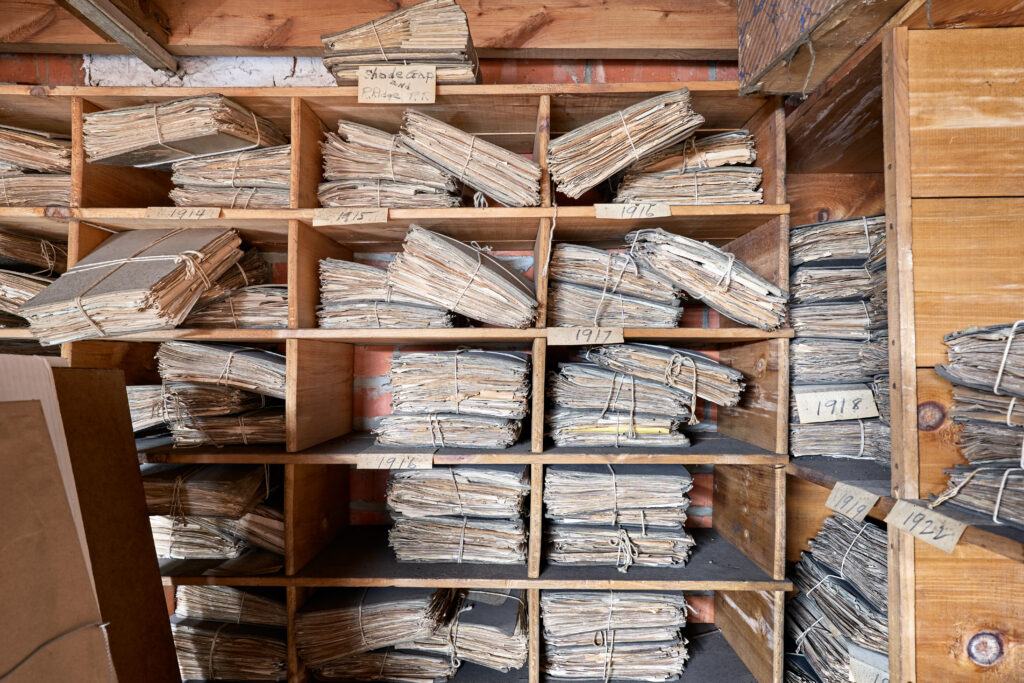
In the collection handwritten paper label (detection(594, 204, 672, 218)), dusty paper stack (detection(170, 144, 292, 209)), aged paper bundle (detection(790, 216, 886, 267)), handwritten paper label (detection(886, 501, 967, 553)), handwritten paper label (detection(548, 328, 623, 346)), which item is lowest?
handwritten paper label (detection(886, 501, 967, 553))

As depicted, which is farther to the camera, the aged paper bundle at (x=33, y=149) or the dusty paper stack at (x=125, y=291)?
the aged paper bundle at (x=33, y=149)

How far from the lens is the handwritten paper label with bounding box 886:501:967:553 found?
40.9 inches

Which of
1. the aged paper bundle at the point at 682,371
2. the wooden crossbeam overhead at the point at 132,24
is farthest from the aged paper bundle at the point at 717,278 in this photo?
the wooden crossbeam overhead at the point at 132,24

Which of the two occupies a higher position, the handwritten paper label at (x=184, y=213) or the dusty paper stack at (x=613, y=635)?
the handwritten paper label at (x=184, y=213)

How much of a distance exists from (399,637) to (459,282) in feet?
4.53

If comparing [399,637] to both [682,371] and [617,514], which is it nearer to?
[617,514]

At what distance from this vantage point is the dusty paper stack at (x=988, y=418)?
1.02m

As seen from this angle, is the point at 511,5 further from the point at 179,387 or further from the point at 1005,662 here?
the point at 1005,662

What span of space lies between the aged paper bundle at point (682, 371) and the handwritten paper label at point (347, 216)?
1.02m

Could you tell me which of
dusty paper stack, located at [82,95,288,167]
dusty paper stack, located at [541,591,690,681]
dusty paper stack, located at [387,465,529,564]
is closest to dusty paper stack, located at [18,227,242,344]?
dusty paper stack, located at [82,95,288,167]

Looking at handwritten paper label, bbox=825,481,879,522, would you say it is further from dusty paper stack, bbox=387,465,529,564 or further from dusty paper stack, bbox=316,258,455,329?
dusty paper stack, bbox=316,258,455,329

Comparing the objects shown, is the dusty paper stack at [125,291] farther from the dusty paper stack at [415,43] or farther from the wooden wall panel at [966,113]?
the wooden wall panel at [966,113]

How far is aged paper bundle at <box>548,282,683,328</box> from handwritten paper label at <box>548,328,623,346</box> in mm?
169

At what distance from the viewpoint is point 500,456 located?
175 cm
